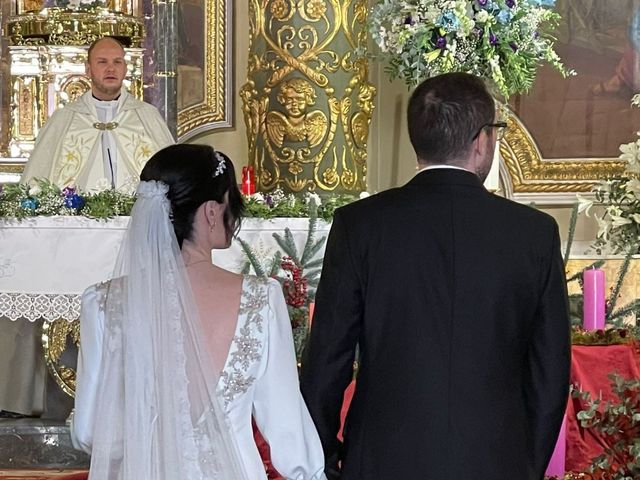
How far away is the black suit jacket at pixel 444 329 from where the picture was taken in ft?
9.77

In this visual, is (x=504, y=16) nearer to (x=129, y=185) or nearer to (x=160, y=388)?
(x=129, y=185)

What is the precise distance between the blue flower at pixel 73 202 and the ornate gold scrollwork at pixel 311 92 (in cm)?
152

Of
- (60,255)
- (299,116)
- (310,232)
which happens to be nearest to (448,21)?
(310,232)

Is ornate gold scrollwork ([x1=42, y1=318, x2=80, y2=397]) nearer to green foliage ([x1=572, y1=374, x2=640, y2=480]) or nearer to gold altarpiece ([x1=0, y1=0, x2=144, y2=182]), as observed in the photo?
gold altarpiece ([x1=0, y1=0, x2=144, y2=182])

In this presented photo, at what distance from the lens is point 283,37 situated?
288 inches

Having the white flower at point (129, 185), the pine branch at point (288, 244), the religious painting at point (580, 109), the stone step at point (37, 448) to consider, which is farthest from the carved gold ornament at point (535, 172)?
the stone step at point (37, 448)

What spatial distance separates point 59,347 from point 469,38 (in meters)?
2.54

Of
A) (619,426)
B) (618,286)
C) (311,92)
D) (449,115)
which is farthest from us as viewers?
(311,92)

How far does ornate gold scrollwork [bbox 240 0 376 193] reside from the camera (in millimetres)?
7277

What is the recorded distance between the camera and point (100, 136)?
7.52m

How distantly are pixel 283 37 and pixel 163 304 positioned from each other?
4.50 m

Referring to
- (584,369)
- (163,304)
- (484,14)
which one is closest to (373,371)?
(163,304)

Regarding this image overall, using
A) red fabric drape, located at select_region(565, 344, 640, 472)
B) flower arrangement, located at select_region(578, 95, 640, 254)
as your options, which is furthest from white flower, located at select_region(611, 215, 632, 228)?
red fabric drape, located at select_region(565, 344, 640, 472)

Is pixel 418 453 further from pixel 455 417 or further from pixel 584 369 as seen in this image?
pixel 584 369
